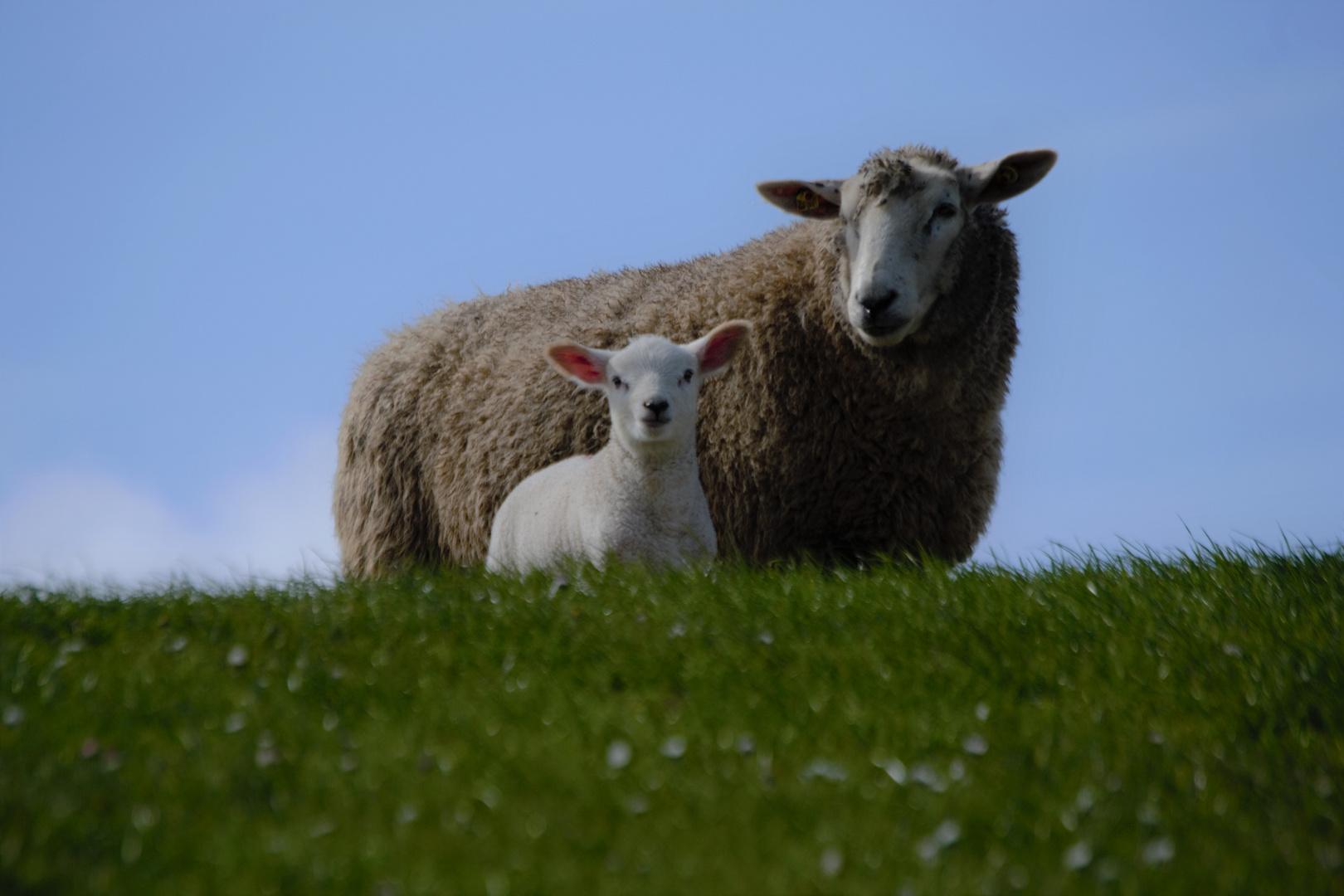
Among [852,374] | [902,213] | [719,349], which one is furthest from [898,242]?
[719,349]

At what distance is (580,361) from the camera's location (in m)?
5.85

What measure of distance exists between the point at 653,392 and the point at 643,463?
15.7 inches

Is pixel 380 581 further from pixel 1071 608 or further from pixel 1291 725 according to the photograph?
pixel 1291 725

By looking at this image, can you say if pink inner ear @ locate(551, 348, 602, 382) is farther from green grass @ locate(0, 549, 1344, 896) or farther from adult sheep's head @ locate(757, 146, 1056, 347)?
adult sheep's head @ locate(757, 146, 1056, 347)

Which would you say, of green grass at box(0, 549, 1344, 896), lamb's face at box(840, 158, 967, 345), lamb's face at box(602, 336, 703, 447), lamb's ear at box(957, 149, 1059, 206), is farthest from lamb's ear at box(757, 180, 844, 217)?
green grass at box(0, 549, 1344, 896)

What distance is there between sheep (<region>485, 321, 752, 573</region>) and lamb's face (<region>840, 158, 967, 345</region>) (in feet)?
3.21

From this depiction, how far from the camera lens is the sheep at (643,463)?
5512 millimetres

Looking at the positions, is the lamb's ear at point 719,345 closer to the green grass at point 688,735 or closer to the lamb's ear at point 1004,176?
the green grass at point 688,735

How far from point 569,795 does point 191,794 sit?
1.14 metres

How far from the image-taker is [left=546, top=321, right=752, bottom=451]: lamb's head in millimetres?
5422

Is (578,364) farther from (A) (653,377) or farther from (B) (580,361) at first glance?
(A) (653,377)

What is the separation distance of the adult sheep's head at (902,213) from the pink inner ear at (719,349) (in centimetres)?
93

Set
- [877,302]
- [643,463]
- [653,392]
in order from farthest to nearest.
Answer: [877,302], [643,463], [653,392]

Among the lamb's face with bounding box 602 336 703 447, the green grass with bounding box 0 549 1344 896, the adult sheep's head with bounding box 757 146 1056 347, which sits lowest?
the green grass with bounding box 0 549 1344 896
